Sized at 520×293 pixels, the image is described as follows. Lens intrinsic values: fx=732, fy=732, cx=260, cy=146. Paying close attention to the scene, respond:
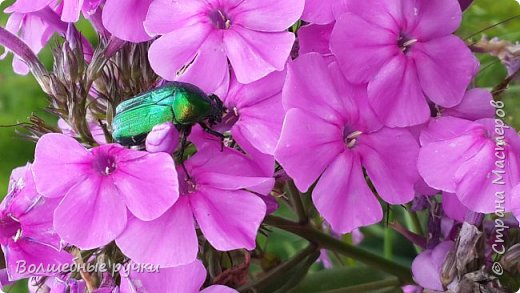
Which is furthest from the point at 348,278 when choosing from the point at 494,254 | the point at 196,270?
the point at 196,270

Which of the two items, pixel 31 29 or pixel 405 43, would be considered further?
pixel 31 29

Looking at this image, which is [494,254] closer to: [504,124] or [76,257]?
[504,124]

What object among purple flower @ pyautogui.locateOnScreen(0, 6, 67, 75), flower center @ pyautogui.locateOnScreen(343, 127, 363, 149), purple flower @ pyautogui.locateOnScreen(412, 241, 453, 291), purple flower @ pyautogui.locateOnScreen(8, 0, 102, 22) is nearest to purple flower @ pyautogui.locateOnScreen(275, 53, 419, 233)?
flower center @ pyautogui.locateOnScreen(343, 127, 363, 149)

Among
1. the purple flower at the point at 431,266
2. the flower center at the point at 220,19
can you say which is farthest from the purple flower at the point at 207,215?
the purple flower at the point at 431,266

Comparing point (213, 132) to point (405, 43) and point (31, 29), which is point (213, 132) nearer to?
point (405, 43)

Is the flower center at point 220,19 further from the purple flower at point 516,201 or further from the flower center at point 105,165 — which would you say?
the purple flower at point 516,201

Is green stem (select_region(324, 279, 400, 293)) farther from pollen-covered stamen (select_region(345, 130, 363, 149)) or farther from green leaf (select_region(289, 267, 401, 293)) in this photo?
pollen-covered stamen (select_region(345, 130, 363, 149))

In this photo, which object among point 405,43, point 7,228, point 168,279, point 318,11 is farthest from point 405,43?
point 7,228
